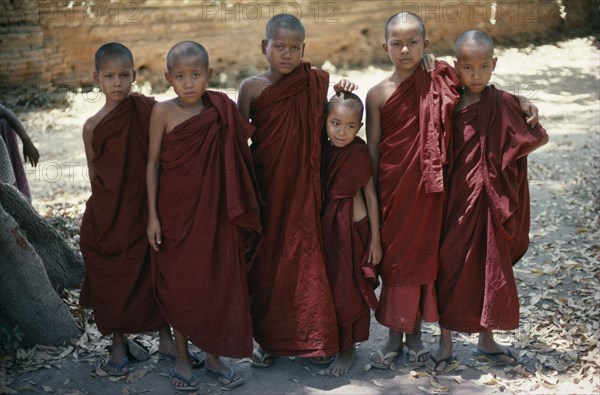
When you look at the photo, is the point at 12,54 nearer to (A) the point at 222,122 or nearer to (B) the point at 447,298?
(A) the point at 222,122

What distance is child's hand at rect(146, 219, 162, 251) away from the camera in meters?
3.54

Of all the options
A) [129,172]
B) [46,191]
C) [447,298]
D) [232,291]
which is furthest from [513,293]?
[46,191]

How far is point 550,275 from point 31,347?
355 cm

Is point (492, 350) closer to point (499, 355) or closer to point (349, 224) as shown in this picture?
point (499, 355)

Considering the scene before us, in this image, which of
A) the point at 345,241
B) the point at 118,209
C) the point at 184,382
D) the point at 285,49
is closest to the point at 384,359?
the point at 345,241

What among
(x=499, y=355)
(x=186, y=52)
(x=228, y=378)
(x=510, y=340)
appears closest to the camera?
(x=186, y=52)

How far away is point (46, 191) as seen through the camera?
7441mm

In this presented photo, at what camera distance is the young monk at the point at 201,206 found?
11.3 ft

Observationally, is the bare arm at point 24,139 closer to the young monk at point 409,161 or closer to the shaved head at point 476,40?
the young monk at point 409,161

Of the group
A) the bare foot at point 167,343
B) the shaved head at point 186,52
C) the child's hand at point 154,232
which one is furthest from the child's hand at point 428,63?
the bare foot at point 167,343

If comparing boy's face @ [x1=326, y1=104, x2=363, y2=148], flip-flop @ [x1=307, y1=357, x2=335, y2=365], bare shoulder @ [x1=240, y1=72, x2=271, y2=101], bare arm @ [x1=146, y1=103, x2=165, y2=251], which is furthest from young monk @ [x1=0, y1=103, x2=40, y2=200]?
flip-flop @ [x1=307, y1=357, x2=335, y2=365]

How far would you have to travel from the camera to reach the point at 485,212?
143 inches

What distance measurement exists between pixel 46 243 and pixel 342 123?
2245 millimetres

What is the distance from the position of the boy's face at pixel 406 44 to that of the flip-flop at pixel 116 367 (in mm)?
2152
